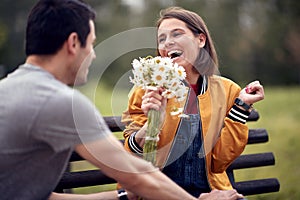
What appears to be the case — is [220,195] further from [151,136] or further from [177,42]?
[177,42]

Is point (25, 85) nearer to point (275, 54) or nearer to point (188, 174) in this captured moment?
point (188, 174)

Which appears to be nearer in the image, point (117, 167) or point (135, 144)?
point (117, 167)

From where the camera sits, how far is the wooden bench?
3.73 m

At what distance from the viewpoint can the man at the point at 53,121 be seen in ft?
7.28

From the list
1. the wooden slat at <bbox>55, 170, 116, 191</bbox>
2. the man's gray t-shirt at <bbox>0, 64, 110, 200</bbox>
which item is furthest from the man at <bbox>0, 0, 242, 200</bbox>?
the wooden slat at <bbox>55, 170, 116, 191</bbox>

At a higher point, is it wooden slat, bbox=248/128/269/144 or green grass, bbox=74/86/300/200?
wooden slat, bbox=248/128/269/144

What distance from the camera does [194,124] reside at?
322 cm

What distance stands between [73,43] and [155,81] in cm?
55

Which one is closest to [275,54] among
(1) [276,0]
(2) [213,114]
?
(1) [276,0]

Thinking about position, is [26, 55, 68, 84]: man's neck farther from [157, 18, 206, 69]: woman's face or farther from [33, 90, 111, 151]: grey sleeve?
[157, 18, 206, 69]: woman's face

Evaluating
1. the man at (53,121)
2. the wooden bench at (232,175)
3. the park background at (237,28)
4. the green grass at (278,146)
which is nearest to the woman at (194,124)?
the green grass at (278,146)

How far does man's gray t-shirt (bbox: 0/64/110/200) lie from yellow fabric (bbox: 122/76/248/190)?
2.76 feet

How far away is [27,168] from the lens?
7.75 feet

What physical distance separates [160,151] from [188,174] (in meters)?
0.22
